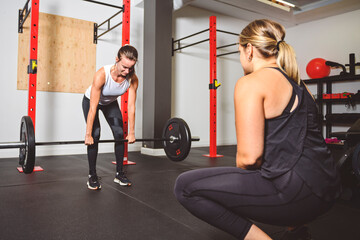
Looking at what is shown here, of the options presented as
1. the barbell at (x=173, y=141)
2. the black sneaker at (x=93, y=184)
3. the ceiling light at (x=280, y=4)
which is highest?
the ceiling light at (x=280, y=4)

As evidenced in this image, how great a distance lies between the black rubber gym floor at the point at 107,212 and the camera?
4.02ft

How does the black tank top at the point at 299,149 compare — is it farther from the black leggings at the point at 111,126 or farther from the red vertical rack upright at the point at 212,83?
the red vertical rack upright at the point at 212,83

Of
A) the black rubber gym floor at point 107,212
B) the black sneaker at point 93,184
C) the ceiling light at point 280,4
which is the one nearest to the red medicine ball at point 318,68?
the ceiling light at point 280,4

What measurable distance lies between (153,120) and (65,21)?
1729mm

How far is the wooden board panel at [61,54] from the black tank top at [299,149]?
11.0ft

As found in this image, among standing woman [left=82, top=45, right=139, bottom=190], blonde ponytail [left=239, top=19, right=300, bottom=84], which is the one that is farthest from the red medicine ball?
blonde ponytail [left=239, top=19, right=300, bottom=84]

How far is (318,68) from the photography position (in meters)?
4.91

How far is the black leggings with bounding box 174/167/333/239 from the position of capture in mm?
769

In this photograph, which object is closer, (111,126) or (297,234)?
(297,234)

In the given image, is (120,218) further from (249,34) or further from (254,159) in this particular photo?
(249,34)

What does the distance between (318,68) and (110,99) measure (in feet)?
13.7

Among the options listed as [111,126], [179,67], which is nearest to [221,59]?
[179,67]

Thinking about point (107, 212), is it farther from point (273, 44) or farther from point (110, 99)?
point (273, 44)

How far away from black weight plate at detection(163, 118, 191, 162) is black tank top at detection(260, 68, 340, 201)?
1.24 meters
